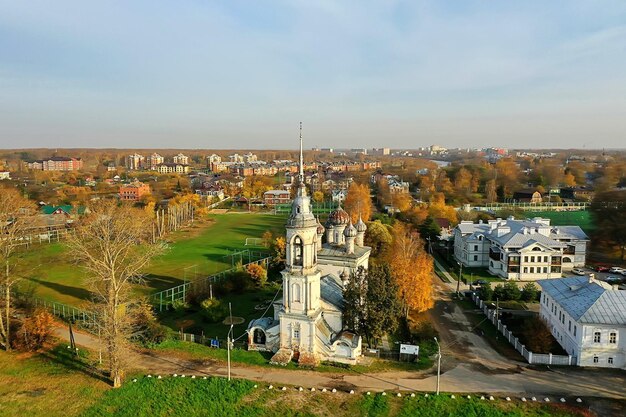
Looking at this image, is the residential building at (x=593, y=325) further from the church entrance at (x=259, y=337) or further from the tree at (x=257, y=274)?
the tree at (x=257, y=274)

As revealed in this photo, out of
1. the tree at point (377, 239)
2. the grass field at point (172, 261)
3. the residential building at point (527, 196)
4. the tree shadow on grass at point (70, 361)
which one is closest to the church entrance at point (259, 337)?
the tree shadow on grass at point (70, 361)

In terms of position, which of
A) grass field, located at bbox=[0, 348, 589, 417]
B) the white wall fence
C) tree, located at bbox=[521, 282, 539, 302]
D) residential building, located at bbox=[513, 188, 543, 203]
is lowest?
grass field, located at bbox=[0, 348, 589, 417]

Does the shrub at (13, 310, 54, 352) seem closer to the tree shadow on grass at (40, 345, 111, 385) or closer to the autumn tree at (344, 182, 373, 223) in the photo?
the tree shadow on grass at (40, 345, 111, 385)

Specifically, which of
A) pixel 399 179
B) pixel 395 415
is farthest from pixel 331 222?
pixel 399 179

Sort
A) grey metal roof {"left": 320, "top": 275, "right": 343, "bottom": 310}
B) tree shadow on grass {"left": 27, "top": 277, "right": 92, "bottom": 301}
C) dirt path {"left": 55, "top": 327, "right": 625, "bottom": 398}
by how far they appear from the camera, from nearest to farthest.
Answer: dirt path {"left": 55, "top": 327, "right": 625, "bottom": 398} → grey metal roof {"left": 320, "top": 275, "right": 343, "bottom": 310} → tree shadow on grass {"left": 27, "top": 277, "right": 92, "bottom": 301}

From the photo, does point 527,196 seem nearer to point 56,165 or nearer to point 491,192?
point 491,192

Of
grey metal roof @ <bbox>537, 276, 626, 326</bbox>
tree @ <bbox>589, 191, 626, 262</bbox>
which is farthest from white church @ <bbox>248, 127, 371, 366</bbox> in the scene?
tree @ <bbox>589, 191, 626, 262</bbox>
